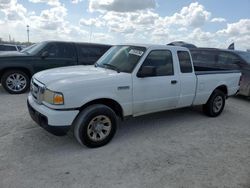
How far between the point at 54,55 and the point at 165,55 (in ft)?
14.4

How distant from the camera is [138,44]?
15.6 ft

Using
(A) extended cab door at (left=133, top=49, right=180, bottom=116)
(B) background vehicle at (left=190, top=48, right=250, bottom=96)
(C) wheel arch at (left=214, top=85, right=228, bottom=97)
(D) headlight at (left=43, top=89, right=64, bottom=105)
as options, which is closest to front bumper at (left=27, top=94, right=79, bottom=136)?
(D) headlight at (left=43, top=89, right=64, bottom=105)

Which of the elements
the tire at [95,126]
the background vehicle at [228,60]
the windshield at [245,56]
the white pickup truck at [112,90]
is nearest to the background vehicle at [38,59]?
the white pickup truck at [112,90]

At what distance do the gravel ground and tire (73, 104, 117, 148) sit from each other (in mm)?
154

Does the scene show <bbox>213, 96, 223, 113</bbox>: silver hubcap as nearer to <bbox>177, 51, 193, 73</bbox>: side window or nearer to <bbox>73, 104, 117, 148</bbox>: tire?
<bbox>177, 51, 193, 73</bbox>: side window

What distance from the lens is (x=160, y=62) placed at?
4.61 meters

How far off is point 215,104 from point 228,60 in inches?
146

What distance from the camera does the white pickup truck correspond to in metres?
3.53

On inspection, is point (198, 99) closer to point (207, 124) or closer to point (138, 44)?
point (207, 124)

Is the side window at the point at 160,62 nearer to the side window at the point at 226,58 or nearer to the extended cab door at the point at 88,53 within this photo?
the extended cab door at the point at 88,53

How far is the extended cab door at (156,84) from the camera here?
4.20 metres

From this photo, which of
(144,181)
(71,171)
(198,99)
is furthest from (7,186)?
(198,99)

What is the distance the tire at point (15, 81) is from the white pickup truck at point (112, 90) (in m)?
3.40

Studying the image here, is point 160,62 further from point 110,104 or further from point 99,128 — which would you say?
point 99,128
